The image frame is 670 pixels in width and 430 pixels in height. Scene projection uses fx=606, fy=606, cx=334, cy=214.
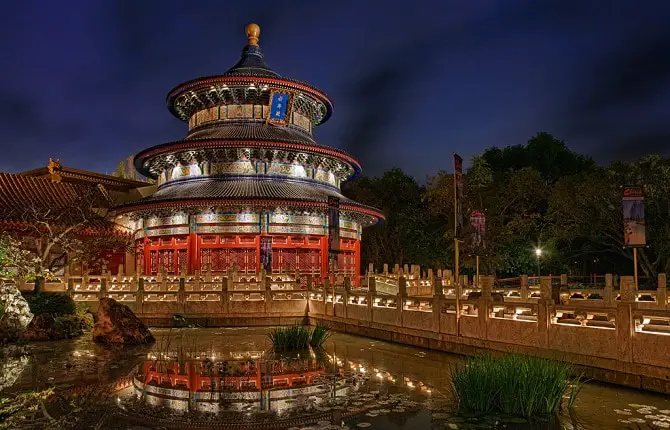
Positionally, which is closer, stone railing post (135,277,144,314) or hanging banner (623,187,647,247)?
hanging banner (623,187,647,247)

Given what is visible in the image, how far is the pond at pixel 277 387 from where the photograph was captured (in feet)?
31.6

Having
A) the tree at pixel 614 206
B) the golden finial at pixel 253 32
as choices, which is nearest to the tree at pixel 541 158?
the tree at pixel 614 206

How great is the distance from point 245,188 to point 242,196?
217 centimetres

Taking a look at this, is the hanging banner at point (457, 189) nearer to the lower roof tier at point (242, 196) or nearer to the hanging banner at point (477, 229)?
the lower roof tier at point (242, 196)

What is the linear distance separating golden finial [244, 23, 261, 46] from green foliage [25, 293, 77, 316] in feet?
90.5

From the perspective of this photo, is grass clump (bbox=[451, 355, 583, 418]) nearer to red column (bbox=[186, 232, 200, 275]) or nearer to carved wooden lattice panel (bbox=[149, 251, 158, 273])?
red column (bbox=[186, 232, 200, 275])

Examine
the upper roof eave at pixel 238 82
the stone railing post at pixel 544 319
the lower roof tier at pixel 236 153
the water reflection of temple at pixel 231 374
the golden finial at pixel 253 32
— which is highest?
the golden finial at pixel 253 32

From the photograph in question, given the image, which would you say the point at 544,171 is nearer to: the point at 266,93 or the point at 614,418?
the point at 266,93

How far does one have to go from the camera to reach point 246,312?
949 inches

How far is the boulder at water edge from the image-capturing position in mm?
18906

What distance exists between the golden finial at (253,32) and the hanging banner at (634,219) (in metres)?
31.9

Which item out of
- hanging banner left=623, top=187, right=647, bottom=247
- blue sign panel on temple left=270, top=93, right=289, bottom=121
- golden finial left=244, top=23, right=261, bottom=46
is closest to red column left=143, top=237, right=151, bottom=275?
blue sign panel on temple left=270, top=93, right=289, bottom=121

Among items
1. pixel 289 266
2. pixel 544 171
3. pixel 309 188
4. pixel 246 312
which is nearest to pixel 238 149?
pixel 309 188

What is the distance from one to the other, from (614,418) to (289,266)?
26257mm
